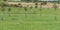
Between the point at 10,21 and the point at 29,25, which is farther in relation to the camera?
the point at 10,21

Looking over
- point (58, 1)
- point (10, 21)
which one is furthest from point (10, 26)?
point (58, 1)

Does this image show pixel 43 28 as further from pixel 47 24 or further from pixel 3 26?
pixel 3 26

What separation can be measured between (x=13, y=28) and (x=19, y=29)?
292 mm

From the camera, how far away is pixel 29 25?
375 inches

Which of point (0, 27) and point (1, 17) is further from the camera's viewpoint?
point (1, 17)

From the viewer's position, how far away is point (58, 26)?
30.9ft

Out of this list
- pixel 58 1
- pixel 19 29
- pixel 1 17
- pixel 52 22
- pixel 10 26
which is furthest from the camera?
pixel 58 1

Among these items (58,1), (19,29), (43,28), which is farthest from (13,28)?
(58,1)

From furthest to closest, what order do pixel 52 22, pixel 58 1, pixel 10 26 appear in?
pixel 58 1 → pixel 52 22 → pixel 10 26

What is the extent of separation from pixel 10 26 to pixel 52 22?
184 cm

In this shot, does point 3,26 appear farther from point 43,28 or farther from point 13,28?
point 43,28

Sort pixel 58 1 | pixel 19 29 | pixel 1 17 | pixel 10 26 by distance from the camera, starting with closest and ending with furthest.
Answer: pixel 19 29, pixel 10 26, pixel 1 17, pixel 58 1

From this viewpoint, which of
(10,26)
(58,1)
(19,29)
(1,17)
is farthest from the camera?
(58,1)

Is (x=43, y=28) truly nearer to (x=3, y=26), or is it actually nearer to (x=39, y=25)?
(x=39, y=25)
